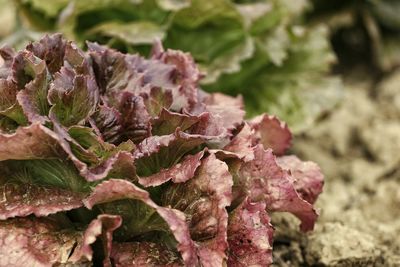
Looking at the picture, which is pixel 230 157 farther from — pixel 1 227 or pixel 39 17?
pixel 39 17

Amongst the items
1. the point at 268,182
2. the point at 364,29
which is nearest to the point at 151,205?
the point at 268,182

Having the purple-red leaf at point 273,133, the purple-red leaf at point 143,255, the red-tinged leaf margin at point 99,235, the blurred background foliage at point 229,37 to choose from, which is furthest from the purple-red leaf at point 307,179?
the blurred background foliage at point 229,37

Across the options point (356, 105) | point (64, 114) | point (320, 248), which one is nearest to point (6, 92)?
point (64, 114)

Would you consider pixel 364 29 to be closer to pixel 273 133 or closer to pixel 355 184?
pixel 355 184

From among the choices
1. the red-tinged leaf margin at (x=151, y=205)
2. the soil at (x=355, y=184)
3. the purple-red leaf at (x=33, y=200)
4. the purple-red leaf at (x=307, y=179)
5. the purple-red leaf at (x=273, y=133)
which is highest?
the red-tinged leaf margin at (x=151, y=205)

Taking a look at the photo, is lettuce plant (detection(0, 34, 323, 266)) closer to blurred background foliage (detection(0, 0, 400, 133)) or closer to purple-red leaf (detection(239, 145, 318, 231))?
purple-red leaf (detection(239, 145, 318, 231))

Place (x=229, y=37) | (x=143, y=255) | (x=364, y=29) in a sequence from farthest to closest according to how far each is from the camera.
→ (x=364, y=29), (x=229, y=37), (x=143, y=255)

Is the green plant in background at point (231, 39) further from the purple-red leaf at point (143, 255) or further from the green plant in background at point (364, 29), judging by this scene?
the purple-red leaf at point (143, 255)

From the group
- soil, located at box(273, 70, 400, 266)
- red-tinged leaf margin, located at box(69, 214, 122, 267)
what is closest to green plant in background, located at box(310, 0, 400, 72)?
soil, located at box(273, 70, 400, 266)

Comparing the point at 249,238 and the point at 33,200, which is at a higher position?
the point at 33,200
